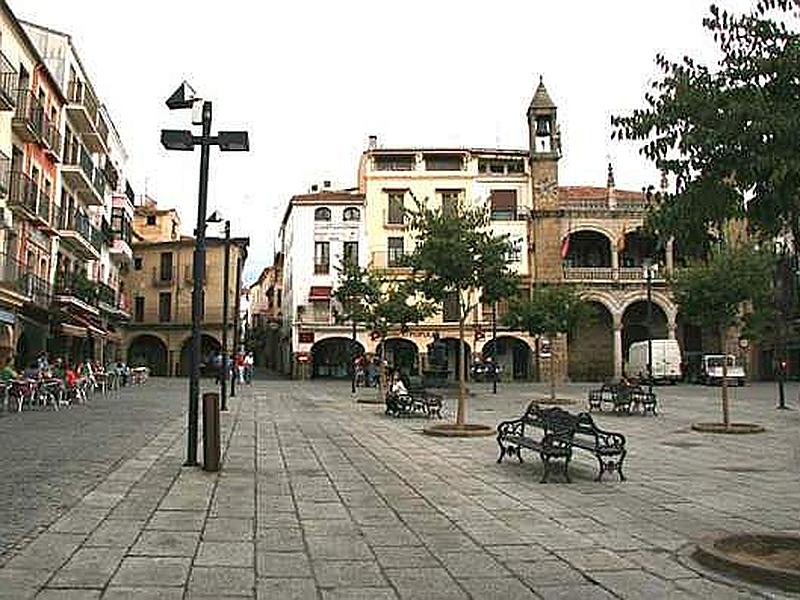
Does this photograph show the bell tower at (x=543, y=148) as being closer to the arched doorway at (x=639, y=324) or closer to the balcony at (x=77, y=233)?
the arched doorway at (x=639, y=324)

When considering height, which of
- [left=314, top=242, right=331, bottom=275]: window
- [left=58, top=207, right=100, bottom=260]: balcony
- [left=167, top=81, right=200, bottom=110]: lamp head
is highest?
[left=314, top=242, right=331, bottom=275]: window

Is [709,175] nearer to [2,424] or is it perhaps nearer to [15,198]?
[2,424]

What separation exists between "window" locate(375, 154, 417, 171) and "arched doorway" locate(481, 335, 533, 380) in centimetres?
1240

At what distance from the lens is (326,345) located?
56.3 m

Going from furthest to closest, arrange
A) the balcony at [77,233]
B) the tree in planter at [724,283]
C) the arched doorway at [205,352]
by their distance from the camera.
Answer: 1. the arched doorway at [205,352]
2. the balcony at [77,233]
3. the tree in planter at [724,283]

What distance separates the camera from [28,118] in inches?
1191

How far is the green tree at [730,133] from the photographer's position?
6.68 metres

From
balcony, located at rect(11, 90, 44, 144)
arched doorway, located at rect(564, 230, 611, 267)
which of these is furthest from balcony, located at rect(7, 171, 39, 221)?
arched doorway, located at rect(564, 230, 611, 267)

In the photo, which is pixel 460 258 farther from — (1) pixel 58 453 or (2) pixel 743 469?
(1) pixel 58 453

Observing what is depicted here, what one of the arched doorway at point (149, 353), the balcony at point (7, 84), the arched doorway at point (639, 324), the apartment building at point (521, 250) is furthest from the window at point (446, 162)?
the balcony at point (7, 84)

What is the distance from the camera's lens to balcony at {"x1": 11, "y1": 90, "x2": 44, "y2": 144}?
96.9 ft

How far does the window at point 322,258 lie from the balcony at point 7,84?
27.2 m

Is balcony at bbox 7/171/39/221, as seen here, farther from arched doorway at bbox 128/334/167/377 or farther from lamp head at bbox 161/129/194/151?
arched doorway at bbox 128/334/167/377

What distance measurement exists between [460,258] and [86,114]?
2654 cm
